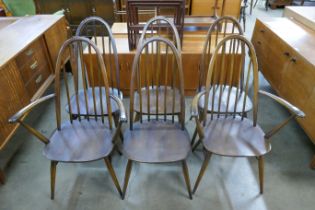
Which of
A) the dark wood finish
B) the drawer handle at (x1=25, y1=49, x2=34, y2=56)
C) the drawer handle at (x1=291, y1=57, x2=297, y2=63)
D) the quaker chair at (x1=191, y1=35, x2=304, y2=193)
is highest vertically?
the dark wood finish

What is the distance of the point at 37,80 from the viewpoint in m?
2.05

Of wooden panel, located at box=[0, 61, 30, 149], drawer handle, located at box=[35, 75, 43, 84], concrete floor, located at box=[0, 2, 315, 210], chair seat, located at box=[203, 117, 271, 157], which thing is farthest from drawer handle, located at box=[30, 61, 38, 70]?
chair seat, located at box=[203, 117, 271, 157]

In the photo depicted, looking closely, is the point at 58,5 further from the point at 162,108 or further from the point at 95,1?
the point at 162,108

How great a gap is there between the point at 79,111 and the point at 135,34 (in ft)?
3.09

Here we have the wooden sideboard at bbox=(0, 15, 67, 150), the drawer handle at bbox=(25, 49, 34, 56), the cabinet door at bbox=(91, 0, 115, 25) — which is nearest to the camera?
the wooden sideboard at bbox=(0, 15, 67, 150)

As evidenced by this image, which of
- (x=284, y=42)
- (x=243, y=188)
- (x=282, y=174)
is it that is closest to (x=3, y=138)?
(x=243, y=188)

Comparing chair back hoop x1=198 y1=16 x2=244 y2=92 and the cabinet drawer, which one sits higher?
chair back hoop x1=198 y1=16 x2=244 y2=92

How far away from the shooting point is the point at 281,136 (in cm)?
193

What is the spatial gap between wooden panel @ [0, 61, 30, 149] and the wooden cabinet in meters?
2.15

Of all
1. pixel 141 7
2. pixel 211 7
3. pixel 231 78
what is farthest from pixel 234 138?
pixel 211 7

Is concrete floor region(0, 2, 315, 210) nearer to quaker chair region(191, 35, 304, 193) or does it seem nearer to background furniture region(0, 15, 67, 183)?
quaker chair region(191, 35, 304, 193)

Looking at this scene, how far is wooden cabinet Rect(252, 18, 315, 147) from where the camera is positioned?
5.29 ft

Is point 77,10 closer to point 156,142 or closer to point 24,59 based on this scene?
point 24,59

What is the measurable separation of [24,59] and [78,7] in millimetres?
2325
